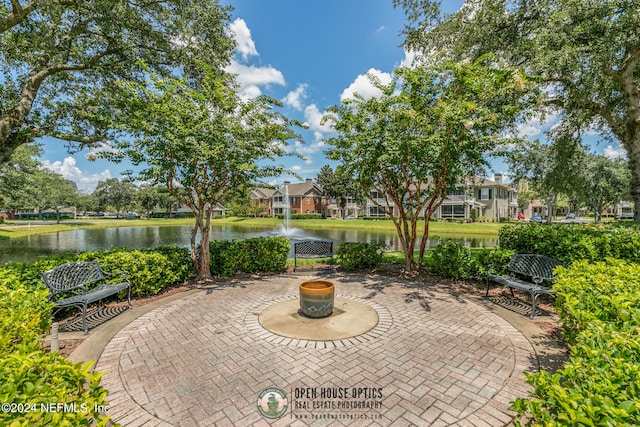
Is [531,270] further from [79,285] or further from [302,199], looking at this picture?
[302,199]

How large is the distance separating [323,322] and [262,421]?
247 centimetres

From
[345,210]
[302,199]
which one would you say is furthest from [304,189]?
[345,210]

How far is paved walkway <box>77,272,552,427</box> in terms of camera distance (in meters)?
2.98

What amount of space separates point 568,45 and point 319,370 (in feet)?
34.0

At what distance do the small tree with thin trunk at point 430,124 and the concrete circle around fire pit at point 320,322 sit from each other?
4.03 m

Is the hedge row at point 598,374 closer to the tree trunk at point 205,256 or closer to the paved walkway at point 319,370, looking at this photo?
the paved walkway at point 319,370

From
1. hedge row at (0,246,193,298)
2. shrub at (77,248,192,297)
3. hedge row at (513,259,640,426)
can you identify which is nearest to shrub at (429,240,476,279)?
hedge row at (513,259,640,426)

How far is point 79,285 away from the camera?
550 cm

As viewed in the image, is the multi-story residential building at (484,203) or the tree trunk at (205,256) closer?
the tree trunk at (205,256)

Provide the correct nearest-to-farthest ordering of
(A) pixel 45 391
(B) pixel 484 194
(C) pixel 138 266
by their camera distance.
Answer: (A) pixel 45 391
(C) pixel 138 266
(B) pixel 484 194

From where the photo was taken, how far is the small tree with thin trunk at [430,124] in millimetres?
6750

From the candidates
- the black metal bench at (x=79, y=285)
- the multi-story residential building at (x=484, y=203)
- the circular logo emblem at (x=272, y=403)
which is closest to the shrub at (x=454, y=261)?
the circular logo emblem at (x=272, y=403)

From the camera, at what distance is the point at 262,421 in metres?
2.87

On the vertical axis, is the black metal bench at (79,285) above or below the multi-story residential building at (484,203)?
below
